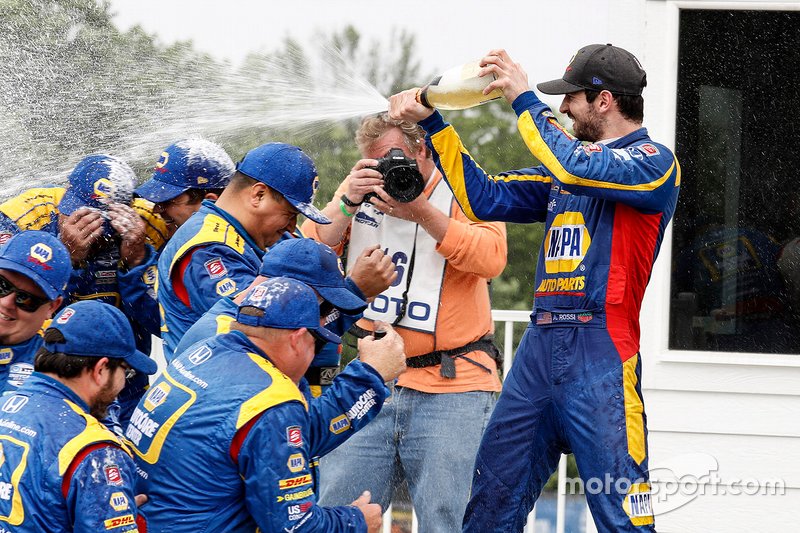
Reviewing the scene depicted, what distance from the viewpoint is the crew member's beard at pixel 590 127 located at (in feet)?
12.8

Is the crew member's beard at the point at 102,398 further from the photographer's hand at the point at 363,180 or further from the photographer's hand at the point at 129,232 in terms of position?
the photographer's hand at the point at 363,180

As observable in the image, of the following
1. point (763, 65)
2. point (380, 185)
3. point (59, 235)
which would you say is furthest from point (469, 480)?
point (763, 65)

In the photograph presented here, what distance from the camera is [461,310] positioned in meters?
4.59

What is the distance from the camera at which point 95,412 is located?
3.29 meters

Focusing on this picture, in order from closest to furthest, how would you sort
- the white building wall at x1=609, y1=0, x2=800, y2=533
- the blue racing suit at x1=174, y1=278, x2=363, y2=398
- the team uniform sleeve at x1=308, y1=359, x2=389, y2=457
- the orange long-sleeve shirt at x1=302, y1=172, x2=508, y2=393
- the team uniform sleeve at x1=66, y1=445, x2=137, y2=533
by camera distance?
the team uniform sleeve at x1=66, y1=445, x2=137, y2=533, the team uniform sleeve at x1=308, y1=359, x2=389, y2=457, the blue racing suit at x1=174, y1=278, x2=363, y2=398, the orange long-sleeve shirt at x1=302, y1=172, x2=508, y2=393, the white building wall at x1=609, y1=0, x2=800, y2=533

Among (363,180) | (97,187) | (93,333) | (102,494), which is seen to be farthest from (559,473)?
(102,494)

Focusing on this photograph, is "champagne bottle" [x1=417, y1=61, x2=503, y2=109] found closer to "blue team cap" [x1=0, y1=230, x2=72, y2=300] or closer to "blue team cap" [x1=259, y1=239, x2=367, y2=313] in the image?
"blue team cap" [x1=259, y1=239, x2=367, y2=313]

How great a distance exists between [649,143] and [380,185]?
3.74 feet

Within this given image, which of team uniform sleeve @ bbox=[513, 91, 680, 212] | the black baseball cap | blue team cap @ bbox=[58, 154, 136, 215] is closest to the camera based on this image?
team uniform sleeve @ bbox=[513, 91, 680, 212]

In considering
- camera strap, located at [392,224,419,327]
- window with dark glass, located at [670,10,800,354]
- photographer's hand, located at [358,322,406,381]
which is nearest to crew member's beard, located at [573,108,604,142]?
camera strap, located at [392,224,419,327]

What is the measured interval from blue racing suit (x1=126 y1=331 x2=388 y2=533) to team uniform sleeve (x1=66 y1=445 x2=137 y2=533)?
0.12 meters

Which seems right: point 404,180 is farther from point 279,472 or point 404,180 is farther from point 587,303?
point 279,472

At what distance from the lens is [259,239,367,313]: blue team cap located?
339 centimetres

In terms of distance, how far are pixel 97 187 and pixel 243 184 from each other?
779 mm
